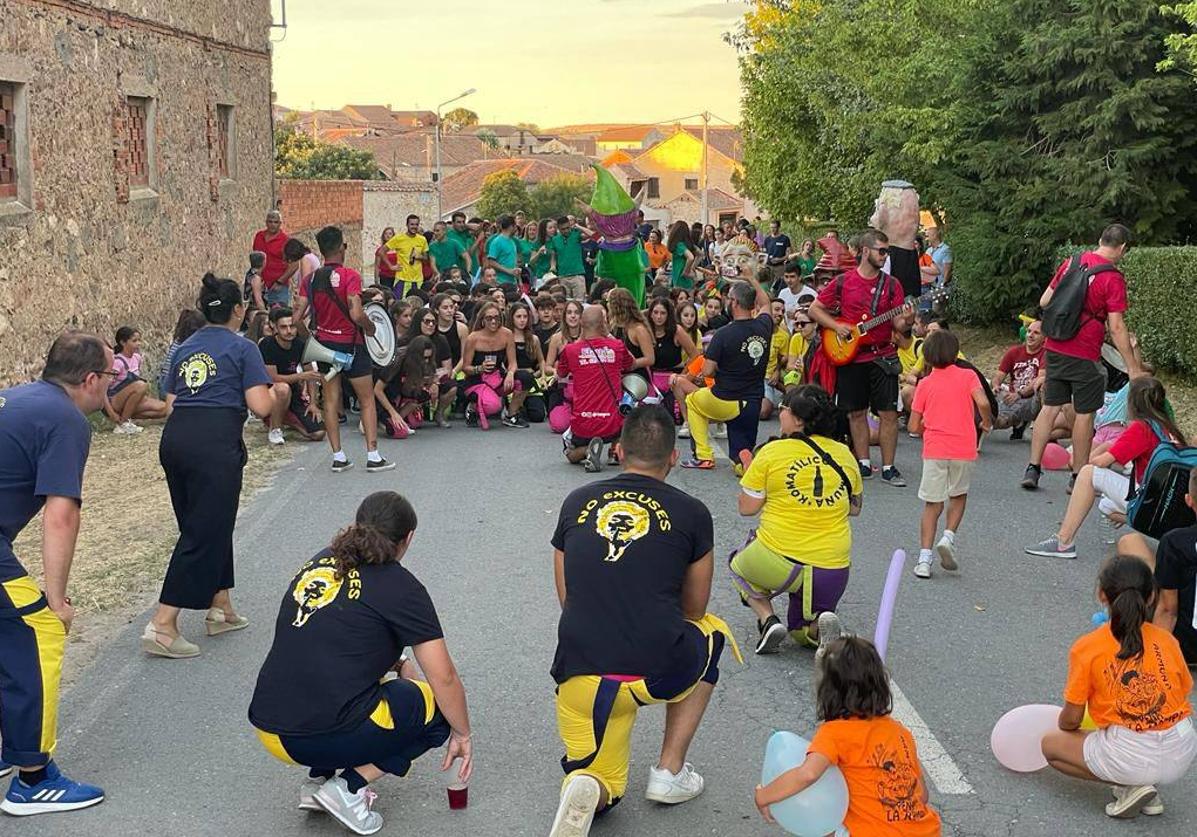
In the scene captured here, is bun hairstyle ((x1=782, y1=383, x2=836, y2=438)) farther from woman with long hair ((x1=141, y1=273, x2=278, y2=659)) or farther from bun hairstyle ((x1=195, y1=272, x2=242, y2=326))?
bun hairstyle ((x1=195, y1=272, x2=242, y2=326))

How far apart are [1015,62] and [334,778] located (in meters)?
17.0

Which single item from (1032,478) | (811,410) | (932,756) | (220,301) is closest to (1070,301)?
(1032,478)

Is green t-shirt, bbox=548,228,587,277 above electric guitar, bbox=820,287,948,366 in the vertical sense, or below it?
below

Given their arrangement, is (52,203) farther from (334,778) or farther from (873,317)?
(334,778)

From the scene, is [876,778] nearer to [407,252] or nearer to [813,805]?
[813,805]

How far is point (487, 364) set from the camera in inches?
581

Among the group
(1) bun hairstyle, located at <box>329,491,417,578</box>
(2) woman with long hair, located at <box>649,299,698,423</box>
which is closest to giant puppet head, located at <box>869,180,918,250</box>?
(2) woman with long hair, located at <box>649,299,698,423</box>

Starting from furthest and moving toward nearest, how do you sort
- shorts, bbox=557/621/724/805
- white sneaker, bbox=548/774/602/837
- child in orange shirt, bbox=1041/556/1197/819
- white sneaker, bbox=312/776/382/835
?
child in orange shirt, bbox=1041/556/1197/819
white sneaker, bbox=312/776/382/835
shorts, bbox=557/621/724/805
white sneaker, bbox=548/774/602/837

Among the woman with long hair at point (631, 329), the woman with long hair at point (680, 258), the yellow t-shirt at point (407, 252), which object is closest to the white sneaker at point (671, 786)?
the woman with long hair at point (631, 329)

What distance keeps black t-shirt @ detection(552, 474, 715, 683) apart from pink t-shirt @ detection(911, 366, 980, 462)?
13.1 feet

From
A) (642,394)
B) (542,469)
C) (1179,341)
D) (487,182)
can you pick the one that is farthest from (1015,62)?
(487,182)

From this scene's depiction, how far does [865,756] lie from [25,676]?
3.16 m

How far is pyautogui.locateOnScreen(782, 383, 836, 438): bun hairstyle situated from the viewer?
6.95 meters

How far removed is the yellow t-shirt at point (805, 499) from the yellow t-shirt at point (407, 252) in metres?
14.8
